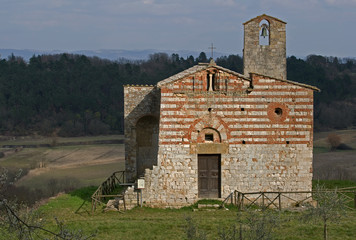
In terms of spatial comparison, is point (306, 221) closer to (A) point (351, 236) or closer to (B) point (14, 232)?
(A) point (351, 236)

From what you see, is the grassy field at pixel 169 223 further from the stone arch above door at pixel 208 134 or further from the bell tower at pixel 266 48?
the bell tower at pixel 266 48

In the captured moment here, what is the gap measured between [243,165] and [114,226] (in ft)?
18.7

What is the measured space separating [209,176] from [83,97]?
6867 cm

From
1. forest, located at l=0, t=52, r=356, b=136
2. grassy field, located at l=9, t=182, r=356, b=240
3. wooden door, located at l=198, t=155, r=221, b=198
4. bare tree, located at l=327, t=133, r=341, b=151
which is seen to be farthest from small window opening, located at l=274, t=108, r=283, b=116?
forest, located at l=0, t=52, r=356, b=136

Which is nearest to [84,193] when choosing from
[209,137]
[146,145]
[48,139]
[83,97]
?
[146,145]

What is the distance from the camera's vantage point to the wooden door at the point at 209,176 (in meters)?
19.4

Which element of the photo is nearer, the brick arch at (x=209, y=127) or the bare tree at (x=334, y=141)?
the brick arch at (x=209, y=127)

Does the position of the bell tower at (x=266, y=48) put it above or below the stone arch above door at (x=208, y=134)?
above

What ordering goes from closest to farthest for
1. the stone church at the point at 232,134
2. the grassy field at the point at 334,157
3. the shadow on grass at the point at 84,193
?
1. the stone church at the point at 232,134
2. the shadow on grass at the point at 84,193
3. the grassy field at the point at 334,157

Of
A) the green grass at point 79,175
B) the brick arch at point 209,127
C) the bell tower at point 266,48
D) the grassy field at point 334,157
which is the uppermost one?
the bell tower at point 266,48

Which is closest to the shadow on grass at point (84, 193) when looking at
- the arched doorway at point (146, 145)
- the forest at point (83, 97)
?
the arched doorway at point (146, 145)

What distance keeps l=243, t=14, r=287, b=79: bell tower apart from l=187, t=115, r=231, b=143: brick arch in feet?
13.8

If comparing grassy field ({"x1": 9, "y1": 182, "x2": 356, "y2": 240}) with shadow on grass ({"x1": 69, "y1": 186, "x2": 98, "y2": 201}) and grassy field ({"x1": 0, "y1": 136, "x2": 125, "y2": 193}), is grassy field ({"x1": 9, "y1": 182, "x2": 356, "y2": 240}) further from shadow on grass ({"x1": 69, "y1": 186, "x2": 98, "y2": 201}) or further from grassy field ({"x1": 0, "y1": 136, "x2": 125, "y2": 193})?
grassy field ({"x1": 0, "y1": 136, "x2": 125, "y2": 193})

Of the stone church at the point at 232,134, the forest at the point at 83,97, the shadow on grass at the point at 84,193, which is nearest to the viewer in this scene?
the stone church at the point at 232,134
